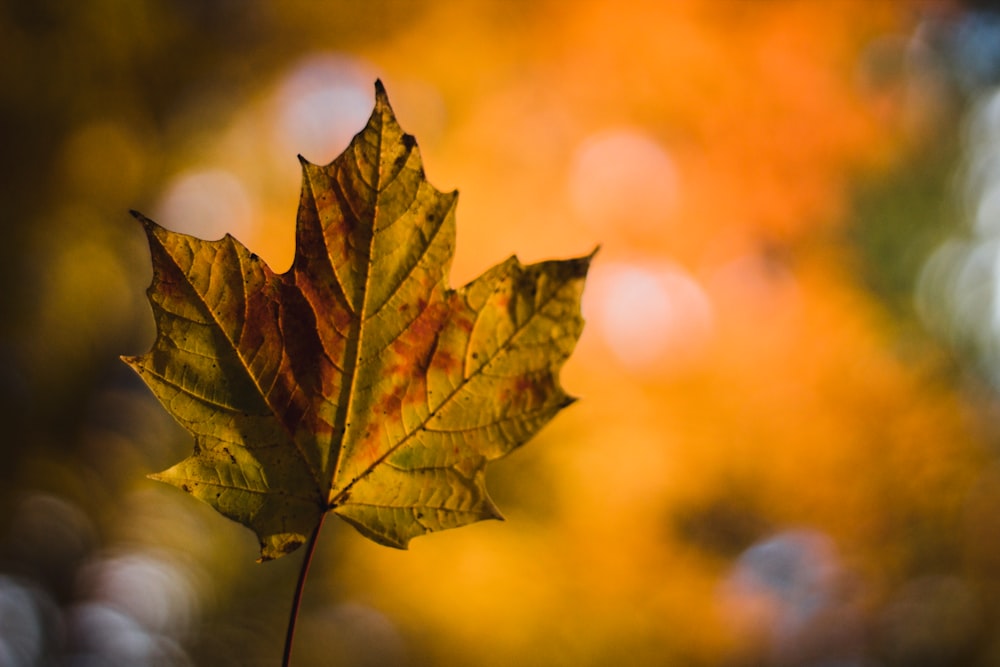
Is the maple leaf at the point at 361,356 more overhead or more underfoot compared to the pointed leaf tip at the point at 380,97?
more underfoot

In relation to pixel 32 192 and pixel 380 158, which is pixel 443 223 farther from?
pixel 32 192

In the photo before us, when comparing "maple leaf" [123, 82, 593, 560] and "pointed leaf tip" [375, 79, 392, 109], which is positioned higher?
"pointed leaf tip" [375, 79, 392, 109]

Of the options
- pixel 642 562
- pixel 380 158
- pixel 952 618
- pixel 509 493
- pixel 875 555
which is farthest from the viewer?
pixel 952 618

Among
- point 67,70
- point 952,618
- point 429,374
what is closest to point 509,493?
point 429,374

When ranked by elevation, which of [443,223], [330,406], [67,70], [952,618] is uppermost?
[67,70]

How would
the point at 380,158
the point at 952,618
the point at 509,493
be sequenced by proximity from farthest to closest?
1. the point at 952,618
2. the point at 509,493
3. the point at 380,158

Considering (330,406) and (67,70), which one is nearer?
(330,406)

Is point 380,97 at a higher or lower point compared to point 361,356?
higher

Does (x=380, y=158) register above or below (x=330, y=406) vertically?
above
